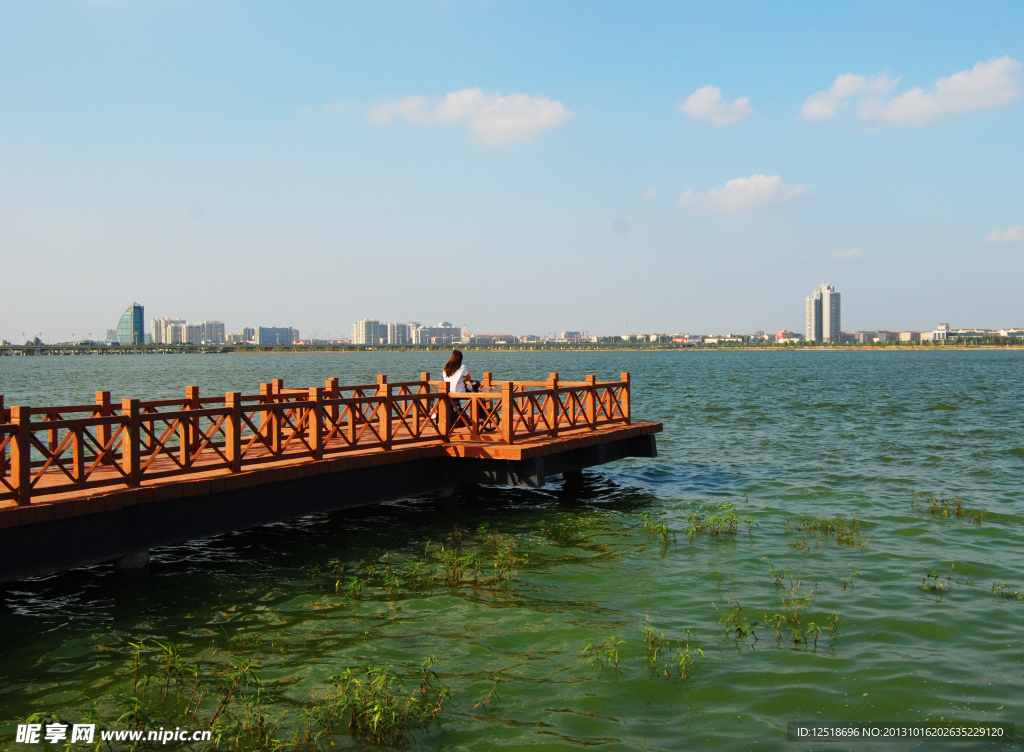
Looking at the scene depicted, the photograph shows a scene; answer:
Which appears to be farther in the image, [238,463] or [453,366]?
[453,366]

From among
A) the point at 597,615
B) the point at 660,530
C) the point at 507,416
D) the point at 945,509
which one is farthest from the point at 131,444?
the point at 945,509

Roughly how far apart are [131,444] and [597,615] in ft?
20.7

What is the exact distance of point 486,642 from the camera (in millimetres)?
8891

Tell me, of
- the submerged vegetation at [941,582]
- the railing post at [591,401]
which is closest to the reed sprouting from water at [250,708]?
the submerged vegetation at [941,582]

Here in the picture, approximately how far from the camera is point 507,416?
14742 mm

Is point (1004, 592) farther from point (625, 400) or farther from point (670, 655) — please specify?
point (625, 400)

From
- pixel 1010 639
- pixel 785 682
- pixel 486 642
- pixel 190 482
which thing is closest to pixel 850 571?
pixel 1010 639

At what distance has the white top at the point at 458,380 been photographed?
51.6 feet

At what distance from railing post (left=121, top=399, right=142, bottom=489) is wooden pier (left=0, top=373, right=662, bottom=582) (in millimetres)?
17

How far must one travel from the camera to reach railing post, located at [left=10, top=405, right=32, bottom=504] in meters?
9.01

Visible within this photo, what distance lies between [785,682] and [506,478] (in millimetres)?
7500

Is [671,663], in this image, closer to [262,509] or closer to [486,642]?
[486,642]

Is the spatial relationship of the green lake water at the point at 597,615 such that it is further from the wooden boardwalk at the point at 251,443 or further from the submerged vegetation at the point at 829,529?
the wooden boardwalk at the point at 251,443

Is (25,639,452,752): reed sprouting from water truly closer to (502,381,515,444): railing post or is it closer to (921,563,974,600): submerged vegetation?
(502,381,515,444): railing post
